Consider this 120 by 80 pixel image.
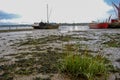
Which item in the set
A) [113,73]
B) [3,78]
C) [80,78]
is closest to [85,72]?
[80,78]

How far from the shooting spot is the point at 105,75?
8.71 meters

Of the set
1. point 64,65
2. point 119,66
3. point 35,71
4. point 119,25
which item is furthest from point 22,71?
point 119,25

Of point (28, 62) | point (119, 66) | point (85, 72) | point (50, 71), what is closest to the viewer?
point (85, 72)

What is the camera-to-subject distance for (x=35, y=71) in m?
9.77

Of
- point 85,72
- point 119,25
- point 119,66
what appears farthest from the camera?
point 119,25

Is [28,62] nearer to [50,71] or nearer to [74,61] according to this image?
[50,71]

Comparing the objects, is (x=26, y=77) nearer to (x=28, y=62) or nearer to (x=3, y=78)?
(x=3, y=78)

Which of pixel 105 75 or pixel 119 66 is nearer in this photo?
pixel 105 75

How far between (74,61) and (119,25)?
7032 centimetres

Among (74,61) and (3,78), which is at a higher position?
(74,61)

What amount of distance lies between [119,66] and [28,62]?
13.6 feet

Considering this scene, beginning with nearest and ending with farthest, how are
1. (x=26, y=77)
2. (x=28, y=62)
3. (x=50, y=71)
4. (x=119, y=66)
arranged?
(x=26, y=77) → (x=50, y=71) → (x=119, y=66) → (x=28, y=62)

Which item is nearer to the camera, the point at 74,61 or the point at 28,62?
the point at 74,61

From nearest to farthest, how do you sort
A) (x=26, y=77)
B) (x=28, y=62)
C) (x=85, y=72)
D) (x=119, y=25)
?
(x=85, y=72) → (x=26, y=77) → (x=28, y=62) → (x=119, y=25)
